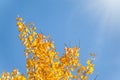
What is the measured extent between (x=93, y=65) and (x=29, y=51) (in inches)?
92.9

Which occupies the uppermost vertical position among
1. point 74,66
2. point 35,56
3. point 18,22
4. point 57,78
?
point 18,22

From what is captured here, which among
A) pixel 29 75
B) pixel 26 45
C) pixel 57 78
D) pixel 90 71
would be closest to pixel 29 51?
pixel 26 45

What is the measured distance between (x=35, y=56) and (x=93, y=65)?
6.90 ft

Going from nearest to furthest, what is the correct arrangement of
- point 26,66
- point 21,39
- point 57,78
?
point 57,78 < point 26,66 < point 21,39

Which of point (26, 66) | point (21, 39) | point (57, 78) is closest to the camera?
point (57, 78)

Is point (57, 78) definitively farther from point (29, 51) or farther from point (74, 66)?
point (29, 51)

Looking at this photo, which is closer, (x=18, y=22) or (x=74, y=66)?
(x=74, y=66)

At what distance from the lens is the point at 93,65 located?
9539 mm

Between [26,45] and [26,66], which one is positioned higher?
[26,45]

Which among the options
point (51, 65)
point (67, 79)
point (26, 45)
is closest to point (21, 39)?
point (26, 45)

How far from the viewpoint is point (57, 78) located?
8641mm

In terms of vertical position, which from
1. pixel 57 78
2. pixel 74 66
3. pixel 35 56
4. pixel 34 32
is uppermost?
pixel 34 32

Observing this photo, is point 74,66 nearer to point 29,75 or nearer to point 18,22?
point 29,75

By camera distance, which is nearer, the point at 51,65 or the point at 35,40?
the point at 51,65
